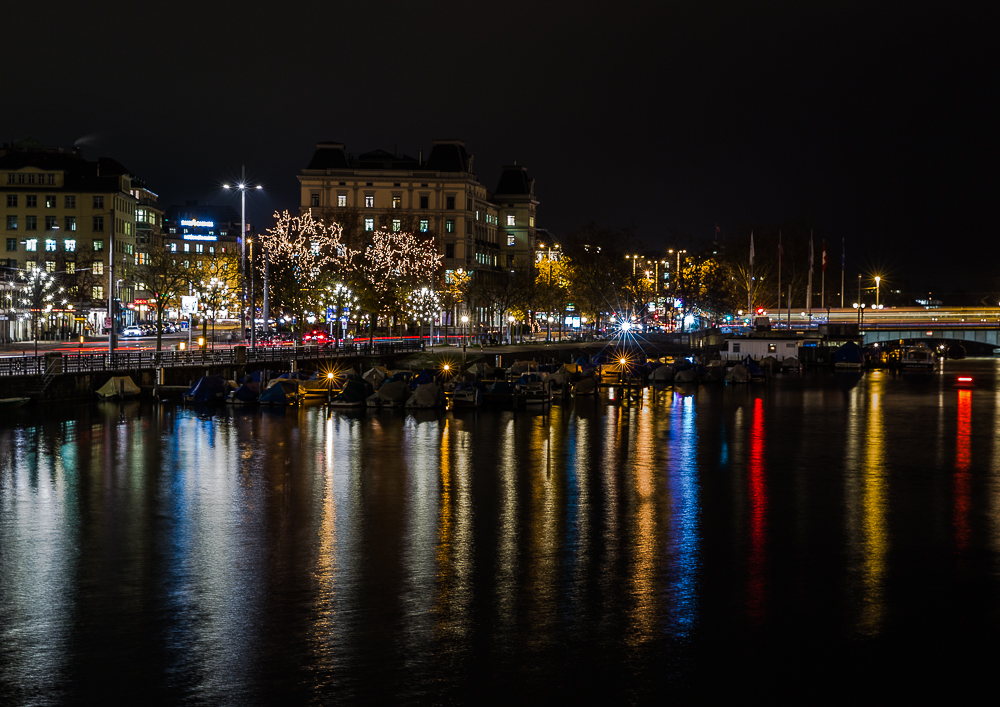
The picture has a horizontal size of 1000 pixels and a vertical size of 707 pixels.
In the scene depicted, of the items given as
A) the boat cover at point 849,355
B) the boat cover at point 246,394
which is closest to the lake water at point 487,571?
the boat cover at point 246,394

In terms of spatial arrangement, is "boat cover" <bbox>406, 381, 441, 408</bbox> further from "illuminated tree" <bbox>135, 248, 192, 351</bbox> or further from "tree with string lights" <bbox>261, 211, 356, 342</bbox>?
"tree with string lights" <bbox>261, 211, 356, 342</bbox>

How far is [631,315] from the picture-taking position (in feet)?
495

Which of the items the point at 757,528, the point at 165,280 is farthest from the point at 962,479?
the point at 165,280

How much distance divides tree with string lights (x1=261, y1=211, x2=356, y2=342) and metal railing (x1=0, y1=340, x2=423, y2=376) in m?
8.52

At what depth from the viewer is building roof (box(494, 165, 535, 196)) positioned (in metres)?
182

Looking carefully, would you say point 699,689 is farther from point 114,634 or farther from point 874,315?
point 874,315

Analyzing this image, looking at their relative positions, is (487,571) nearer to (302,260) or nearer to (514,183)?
(302,260)

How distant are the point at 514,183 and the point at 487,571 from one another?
166 meters

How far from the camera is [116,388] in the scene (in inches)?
2261

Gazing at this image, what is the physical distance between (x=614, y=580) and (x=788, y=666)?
471 centimetres

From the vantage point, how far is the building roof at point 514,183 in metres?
182

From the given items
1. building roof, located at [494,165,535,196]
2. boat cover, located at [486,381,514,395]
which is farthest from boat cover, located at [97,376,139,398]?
building roof, located at [494,165,535,196]

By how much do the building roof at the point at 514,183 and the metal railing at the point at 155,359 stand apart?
99373 mm

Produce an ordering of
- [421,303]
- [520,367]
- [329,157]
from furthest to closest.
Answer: [329,157], [421,303], [520,367]
